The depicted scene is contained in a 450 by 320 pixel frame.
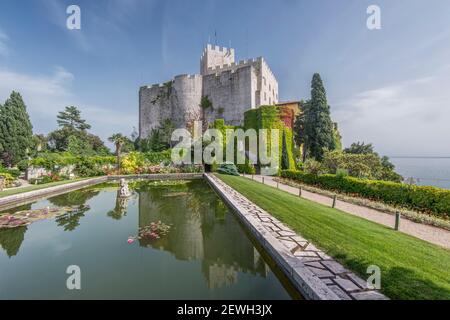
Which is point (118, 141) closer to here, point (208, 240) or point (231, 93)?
point (231, 93)

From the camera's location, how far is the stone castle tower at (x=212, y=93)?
25.2m

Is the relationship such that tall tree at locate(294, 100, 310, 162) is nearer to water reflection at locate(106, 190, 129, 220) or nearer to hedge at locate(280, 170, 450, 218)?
hedge at locate(280, 170, 450, 218)

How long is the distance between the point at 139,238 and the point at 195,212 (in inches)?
103

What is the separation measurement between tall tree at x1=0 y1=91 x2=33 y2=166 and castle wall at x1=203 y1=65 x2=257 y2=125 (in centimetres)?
1929

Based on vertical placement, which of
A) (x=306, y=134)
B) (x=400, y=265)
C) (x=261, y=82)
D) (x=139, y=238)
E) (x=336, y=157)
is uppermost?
(x=261, y=82)

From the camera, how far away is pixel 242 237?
5.24 metres

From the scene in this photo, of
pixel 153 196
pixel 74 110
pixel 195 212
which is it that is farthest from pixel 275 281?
pixel 74 110

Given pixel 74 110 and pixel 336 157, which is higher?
pixel 74 110

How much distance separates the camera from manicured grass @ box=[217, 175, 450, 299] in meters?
2.60

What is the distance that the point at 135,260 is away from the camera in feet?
13.5

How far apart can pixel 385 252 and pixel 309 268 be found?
4.96ft

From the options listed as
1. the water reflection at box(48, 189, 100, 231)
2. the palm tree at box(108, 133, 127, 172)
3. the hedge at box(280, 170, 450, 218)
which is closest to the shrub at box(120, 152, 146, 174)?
the palm tree at box(108, 133, 127, 172)
